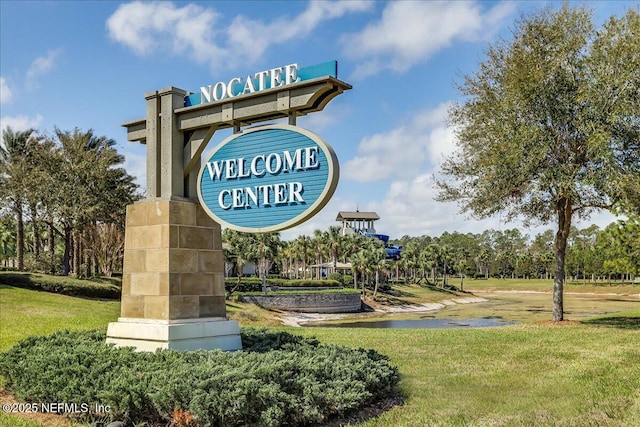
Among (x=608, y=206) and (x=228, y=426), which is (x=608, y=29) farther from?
(x=228, y=426)

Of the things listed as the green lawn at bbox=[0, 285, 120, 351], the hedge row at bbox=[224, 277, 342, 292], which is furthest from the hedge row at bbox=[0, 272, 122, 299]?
the hedge row at bbox=[224, 277, 342, 292]

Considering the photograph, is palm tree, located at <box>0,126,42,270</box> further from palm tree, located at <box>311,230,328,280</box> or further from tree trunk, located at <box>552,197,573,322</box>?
palm tree, located at <box>311,230,328,280</box>

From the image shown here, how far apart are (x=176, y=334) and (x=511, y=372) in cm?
621

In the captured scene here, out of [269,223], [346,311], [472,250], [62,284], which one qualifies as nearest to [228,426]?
[269,223]

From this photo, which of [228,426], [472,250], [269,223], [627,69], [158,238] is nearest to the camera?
[228,426]

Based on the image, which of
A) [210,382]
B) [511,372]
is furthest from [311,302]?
[210,382]

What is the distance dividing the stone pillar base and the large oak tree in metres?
12.7

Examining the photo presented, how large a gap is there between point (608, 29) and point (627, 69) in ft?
6.36

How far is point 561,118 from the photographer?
19.3 meters

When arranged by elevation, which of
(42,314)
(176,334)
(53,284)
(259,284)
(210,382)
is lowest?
(259,284)

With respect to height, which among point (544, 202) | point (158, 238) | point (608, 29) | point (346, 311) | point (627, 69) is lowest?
point (346, 311)

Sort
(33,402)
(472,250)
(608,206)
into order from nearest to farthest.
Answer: (33,402)
(608,206)
(472,250)

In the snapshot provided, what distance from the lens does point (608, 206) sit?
2009 centimetres

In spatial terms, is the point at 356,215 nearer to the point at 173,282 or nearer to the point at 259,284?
the point at 259,284
